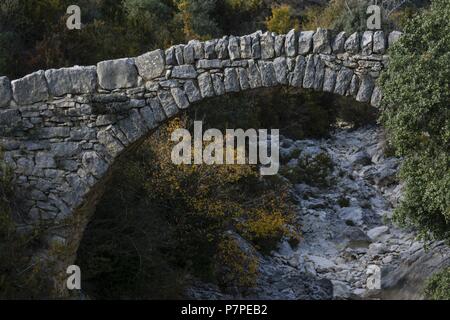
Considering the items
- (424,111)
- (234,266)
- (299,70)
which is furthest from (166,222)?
(424,111)

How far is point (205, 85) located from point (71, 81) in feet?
5.65

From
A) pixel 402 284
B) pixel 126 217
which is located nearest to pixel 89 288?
pixel 126 217

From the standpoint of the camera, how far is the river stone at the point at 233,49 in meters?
8.31

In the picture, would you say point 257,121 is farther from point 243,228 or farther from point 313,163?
point 243,228

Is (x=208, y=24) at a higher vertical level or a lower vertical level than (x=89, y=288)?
higher

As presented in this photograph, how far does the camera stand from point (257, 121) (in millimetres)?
17625

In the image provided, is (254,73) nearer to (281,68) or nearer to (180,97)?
(281,68)

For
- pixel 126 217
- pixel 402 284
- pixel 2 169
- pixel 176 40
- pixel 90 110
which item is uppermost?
pixel 176 40

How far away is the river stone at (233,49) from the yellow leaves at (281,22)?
12799mm

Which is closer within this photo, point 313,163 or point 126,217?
point 126,217

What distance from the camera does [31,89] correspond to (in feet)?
28.3

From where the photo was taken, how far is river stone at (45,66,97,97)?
8586 mm

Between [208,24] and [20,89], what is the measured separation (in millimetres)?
11519

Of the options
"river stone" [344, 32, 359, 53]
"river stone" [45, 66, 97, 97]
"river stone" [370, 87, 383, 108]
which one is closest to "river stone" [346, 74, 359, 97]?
"river stone" [370, 87, 383, 108]
